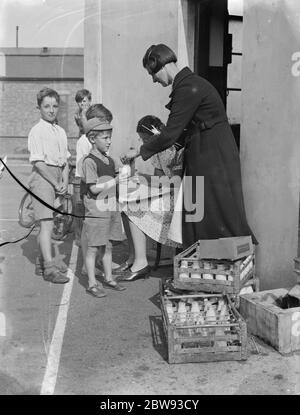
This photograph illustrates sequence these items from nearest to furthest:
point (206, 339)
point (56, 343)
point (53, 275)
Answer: point (206, 339) < point (56, 343) < point (53, 275)

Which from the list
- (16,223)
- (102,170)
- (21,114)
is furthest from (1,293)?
(21,114)

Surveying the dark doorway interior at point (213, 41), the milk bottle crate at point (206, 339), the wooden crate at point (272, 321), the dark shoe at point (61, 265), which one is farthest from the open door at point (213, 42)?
the milk bottle crate at point (206, 339)

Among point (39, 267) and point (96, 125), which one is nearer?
point (96, 125)

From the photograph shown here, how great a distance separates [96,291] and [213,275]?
1180 millimetres

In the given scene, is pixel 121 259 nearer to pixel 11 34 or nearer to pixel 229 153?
pixel 229 153

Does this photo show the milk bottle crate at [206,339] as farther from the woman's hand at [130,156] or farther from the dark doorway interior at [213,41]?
the dark doorway interior at [213,41]

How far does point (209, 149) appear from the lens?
4488 mm

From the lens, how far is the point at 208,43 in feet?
22.9

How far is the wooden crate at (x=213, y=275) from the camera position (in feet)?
13.8

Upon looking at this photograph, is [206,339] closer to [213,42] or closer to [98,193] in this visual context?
[98,193]

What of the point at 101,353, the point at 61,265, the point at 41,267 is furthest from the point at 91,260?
the point at 101,353

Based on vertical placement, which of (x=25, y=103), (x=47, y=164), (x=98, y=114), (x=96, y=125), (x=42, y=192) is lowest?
(x=42, y=192)

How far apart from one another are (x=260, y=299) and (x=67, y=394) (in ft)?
5.41

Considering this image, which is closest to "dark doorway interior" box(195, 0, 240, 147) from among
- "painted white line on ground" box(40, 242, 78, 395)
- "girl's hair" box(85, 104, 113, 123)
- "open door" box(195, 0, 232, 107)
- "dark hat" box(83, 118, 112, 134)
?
"open door" box(195, 0, 232, 107)
